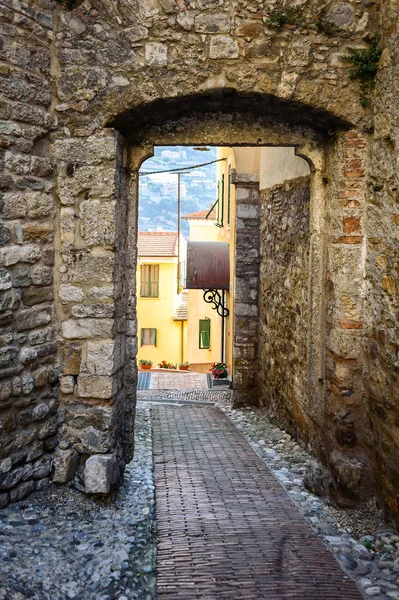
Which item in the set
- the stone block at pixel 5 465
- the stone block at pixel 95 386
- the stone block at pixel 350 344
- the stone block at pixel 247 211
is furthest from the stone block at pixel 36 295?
the stone block at pixel 247 211

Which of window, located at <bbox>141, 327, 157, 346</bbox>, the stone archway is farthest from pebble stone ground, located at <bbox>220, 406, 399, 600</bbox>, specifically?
window, located at <bbox>141, 327, 157, 346</bbox>

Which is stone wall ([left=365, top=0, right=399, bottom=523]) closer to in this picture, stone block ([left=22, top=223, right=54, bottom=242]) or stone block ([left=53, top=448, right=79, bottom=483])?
stone block ([left=53, top=448, right=79, bottom=483])

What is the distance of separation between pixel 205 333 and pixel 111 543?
13.8 m

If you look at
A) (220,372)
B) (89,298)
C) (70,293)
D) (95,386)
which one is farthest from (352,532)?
(220,372)

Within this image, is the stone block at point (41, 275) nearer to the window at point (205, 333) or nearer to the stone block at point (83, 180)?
the stone block at point (83, 180)

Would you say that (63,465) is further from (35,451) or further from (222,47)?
(222,47)

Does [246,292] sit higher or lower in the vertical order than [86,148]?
lower

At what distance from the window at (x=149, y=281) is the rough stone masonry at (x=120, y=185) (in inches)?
785

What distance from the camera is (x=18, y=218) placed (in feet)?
12.7

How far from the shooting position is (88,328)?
4199 millimetres

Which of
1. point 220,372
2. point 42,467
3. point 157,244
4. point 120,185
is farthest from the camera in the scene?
point 157,244

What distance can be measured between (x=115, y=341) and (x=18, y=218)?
39.3 inches

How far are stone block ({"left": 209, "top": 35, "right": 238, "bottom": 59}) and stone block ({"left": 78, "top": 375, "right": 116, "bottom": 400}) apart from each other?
2.15 meters

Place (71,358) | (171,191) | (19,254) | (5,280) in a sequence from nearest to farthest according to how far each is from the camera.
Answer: (5,280) < (19,254) < (71,358) < (171,191)
